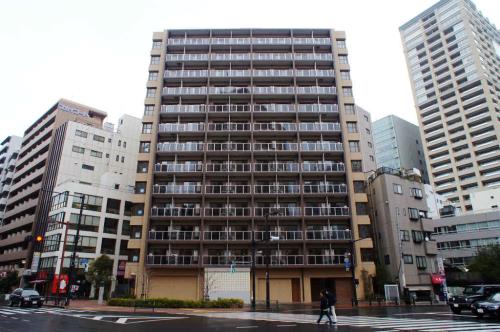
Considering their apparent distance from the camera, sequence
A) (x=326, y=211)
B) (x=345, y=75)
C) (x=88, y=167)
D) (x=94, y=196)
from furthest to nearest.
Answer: (x=88, y=167)
(x=94, y=196)
(x=345, y=75)
(x=326, y=211)

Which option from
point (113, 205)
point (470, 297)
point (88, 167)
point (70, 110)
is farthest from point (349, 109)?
point (70, 110)

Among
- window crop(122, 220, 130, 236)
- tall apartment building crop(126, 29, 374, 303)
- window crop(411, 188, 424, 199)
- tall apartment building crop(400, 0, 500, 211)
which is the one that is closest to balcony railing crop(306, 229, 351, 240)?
tall apartment building crop(126, 29, 374, 303)

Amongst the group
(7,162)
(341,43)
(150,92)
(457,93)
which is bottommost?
(150,92)

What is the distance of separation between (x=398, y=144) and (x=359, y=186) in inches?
2812

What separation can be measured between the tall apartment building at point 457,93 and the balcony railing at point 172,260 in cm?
7432

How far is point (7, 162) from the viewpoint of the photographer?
90688 millimetres

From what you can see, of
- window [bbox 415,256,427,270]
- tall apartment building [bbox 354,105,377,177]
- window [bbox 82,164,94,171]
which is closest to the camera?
window [bbox 415,256,427,270]

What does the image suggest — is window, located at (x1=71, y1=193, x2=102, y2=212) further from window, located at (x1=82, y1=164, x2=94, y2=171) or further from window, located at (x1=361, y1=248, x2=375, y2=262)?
window, located at (x1=361, y1=248, x2=375, y2=262)

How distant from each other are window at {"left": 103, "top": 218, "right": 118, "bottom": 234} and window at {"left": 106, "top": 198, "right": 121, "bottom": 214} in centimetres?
153

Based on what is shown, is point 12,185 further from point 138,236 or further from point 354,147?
point 354,147

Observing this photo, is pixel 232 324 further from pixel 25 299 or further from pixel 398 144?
pixel 398 144

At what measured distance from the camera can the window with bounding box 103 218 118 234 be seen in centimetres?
6007

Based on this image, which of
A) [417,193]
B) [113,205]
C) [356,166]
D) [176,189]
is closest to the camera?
[176,189]

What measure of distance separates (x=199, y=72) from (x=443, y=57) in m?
83.8
